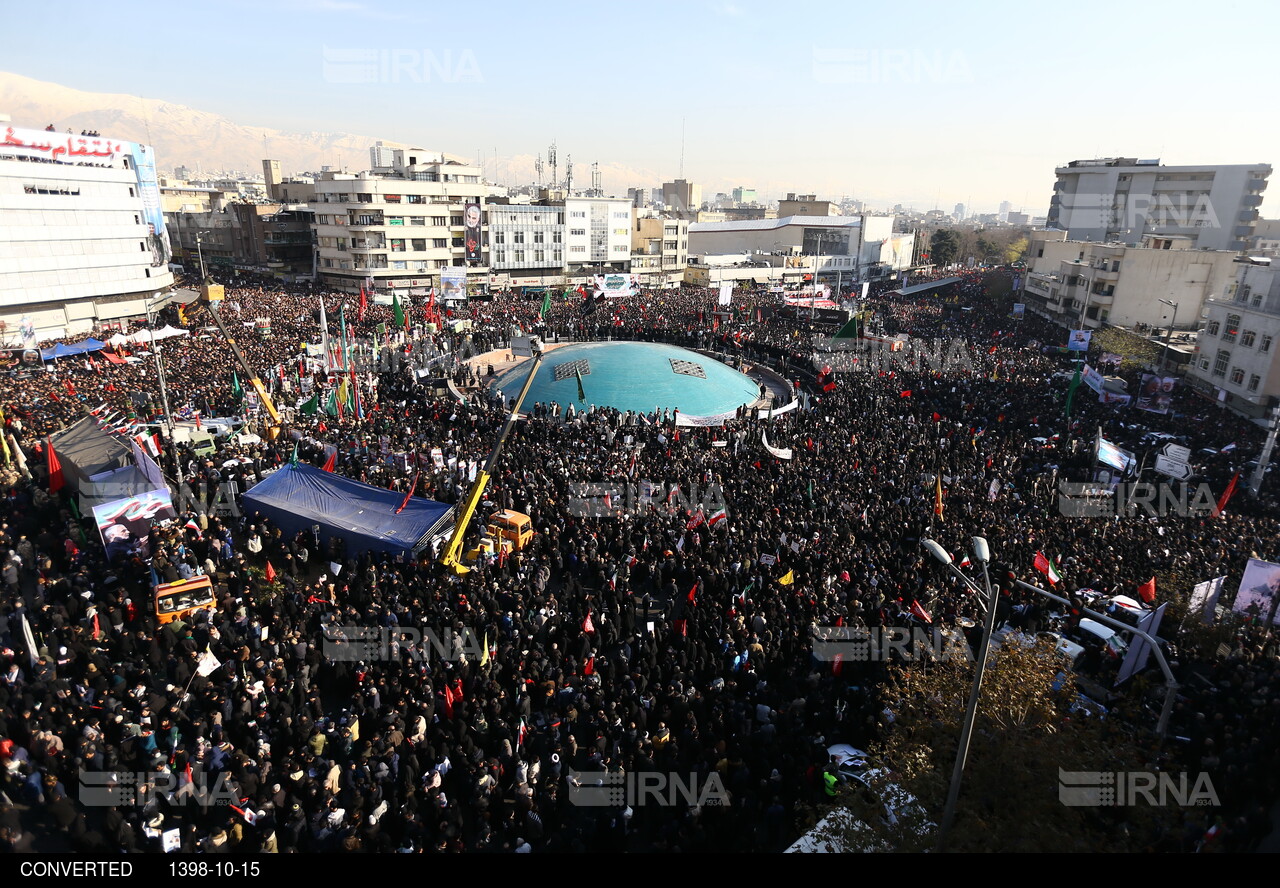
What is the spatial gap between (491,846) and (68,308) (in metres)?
48.8

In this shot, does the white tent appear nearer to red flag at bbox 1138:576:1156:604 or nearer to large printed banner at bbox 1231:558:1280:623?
red flag at bbox 1138:576:1156:604

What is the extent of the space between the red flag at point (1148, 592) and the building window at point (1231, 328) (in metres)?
25.2

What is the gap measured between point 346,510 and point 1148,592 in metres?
17.7

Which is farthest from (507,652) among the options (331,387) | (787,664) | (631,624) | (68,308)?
(68,308)

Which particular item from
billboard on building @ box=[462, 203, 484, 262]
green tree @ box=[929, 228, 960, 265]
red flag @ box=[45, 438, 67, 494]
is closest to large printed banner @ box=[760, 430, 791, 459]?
red flag @ box=[45, 438, 67, 494]

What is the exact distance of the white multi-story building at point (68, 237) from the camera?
37750 millimetres

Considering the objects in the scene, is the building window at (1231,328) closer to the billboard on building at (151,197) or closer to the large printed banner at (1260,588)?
the large printed banner at (1260,588)

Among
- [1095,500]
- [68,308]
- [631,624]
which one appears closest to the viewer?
[631,624]

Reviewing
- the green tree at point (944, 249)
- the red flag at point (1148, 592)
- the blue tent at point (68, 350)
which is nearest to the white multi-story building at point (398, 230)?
the blue tent at point (68, 350)

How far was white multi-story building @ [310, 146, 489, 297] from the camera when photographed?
5753 centimetres

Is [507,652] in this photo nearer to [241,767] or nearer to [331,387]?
[241,767]

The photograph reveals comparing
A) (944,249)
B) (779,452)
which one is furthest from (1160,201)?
(779,452)

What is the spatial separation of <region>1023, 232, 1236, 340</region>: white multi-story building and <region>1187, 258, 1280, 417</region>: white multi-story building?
7743 mm

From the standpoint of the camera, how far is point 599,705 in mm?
→ 10633
